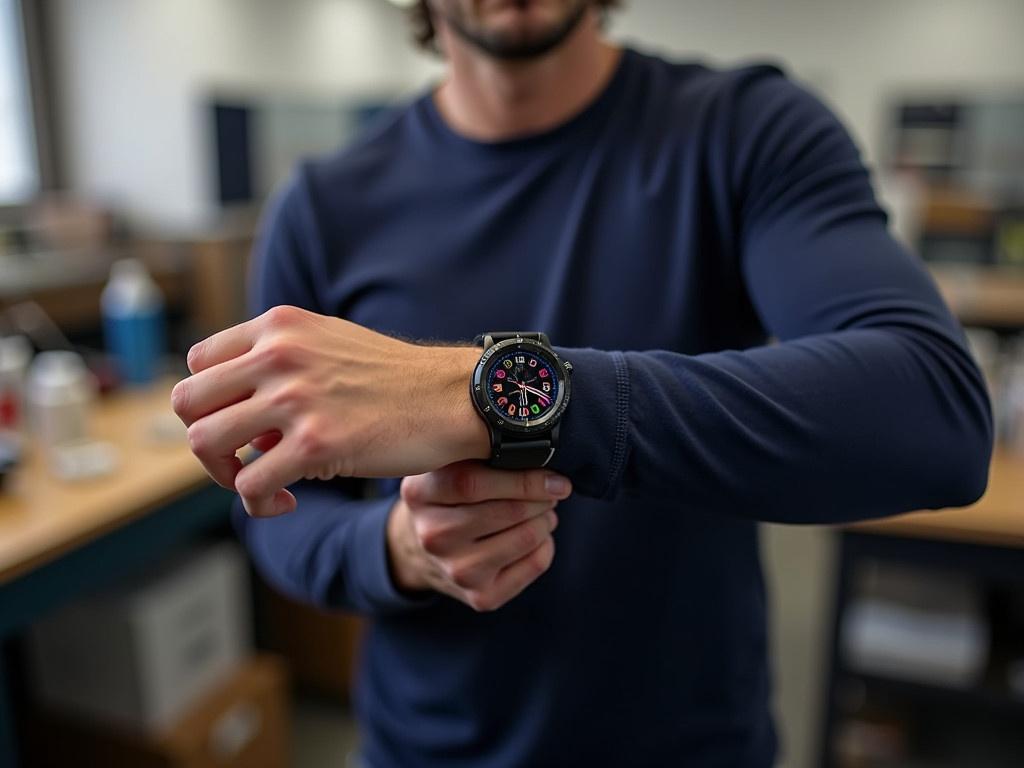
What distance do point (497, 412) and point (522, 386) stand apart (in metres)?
0.03

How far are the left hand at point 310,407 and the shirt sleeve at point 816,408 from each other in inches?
3.7

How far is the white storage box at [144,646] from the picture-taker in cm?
170

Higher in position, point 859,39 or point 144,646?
point 859,39

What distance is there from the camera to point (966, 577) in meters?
2.00

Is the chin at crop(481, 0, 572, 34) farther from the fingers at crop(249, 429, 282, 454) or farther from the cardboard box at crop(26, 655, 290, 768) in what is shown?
the cardboard box at crop(26, 655, 290, 768)

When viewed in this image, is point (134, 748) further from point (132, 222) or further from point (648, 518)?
point (132, 222)

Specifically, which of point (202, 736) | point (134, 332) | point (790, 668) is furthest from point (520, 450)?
point (790, 668)

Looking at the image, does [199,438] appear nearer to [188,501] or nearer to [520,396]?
[520,396]

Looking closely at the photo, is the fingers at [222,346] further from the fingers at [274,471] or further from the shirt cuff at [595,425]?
the shirt cuff at [595,425]

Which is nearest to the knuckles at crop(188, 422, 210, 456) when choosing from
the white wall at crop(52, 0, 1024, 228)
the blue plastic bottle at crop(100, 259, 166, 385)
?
the white wall at crop(52, 0, 1024, 228)

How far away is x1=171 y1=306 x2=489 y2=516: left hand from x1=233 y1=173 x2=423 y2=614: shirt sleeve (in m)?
0.31

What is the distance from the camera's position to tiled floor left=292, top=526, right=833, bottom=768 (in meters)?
2.19

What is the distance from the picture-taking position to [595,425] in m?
0.52

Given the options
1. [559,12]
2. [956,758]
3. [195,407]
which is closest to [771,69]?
[559,12]
